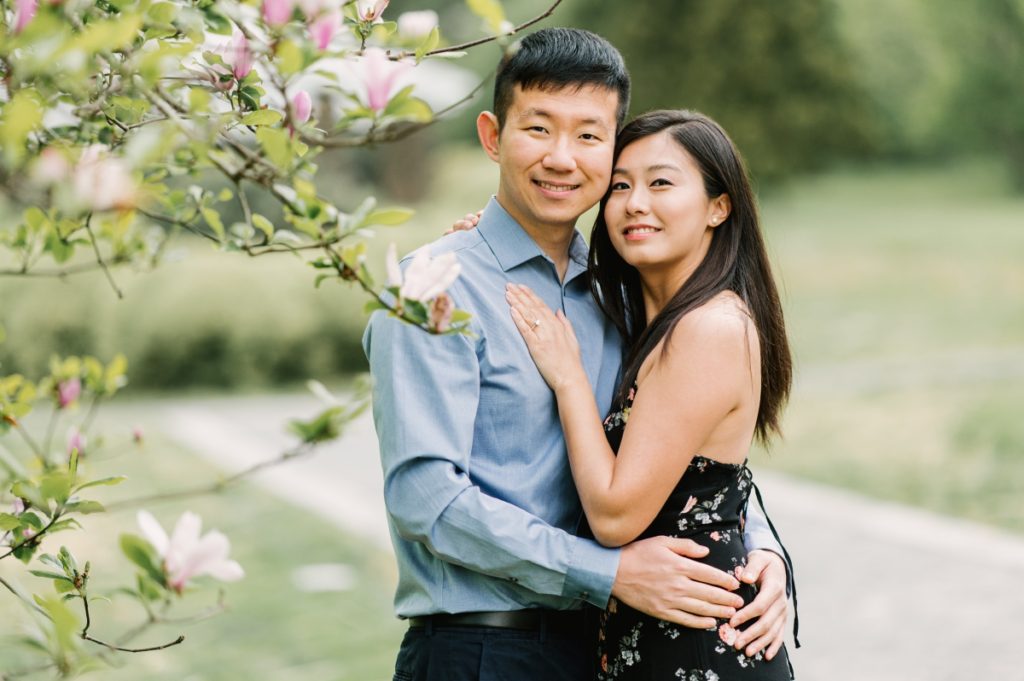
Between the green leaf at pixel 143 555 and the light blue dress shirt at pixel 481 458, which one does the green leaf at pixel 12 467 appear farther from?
the light blue dress shirt at pixel 481 458

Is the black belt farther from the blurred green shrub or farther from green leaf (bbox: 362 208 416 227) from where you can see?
the blurred green shrub

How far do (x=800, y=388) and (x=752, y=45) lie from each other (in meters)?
17.7

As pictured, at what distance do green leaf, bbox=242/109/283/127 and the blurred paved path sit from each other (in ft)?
12.4

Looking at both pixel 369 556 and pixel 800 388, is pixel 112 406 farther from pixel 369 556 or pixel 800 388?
pixel 800 388

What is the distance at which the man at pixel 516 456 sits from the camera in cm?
208

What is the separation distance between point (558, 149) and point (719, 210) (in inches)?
15.0

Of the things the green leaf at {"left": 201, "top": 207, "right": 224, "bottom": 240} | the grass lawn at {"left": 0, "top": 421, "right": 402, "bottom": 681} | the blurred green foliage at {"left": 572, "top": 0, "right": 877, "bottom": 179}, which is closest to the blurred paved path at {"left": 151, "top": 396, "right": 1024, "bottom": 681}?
the grass lawn at {"left": 0, "top": 421, "right": 402, "bottom": 681}

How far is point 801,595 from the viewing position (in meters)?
5.65

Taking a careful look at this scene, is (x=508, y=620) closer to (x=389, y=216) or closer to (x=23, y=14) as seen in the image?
(x=389, y=216)

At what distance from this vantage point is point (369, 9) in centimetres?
173

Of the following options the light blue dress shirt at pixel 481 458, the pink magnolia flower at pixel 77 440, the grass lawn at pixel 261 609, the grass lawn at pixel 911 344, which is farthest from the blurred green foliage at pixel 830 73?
the pink magnolia flower at pixel 77 440

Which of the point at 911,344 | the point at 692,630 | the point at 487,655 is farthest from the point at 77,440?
the point at 911,344

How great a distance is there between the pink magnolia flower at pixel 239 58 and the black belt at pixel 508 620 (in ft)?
3.44

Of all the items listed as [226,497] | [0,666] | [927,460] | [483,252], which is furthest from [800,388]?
[483,252]
